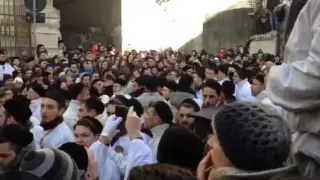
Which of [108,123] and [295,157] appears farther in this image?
[108,123]

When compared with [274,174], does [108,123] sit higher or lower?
lower

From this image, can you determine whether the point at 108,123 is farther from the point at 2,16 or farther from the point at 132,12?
the point at 132,12

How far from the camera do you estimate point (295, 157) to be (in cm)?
317

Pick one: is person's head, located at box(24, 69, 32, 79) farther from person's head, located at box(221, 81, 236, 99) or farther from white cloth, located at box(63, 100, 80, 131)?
person's head, located at box(221, 81, 236, 99)

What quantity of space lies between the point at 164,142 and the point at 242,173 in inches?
49.3

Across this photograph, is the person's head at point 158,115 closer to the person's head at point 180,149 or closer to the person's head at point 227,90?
the person's head at point 227,90

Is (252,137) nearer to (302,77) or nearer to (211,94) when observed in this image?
(302,77)

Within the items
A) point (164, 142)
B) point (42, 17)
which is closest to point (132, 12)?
point (42, 17)

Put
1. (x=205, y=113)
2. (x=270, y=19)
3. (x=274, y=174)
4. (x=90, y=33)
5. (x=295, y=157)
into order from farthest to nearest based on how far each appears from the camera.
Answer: (x=90, y=33), (x=270, y=19), (x=205, y=113), (x=295, y=157), (x=274, y=174)

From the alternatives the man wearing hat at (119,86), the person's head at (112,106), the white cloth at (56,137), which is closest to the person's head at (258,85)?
the man wearing hat at (119,86)

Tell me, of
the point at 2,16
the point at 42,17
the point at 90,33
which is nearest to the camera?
the point at 42,17

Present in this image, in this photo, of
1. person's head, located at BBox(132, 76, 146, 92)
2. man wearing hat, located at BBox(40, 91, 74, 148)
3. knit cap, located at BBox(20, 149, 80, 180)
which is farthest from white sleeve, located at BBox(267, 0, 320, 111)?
person's head, located at BBox(132, 76, 146, 92)

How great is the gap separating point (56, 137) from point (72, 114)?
201 cm

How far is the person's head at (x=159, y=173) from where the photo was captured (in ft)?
9.57
